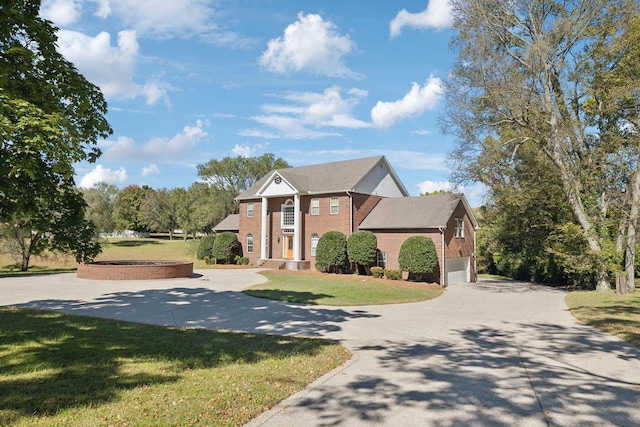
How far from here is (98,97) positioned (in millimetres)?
10703

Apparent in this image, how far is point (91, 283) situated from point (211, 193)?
4220 centimetres

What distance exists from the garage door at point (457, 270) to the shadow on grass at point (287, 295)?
11528mm

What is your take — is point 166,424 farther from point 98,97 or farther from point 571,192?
point 571,192

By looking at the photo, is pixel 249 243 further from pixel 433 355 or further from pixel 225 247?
pixel 433 355

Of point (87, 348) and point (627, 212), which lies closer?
point (87, 348)

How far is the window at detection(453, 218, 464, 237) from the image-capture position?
2742cm

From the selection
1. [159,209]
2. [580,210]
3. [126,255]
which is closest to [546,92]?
[580,210]

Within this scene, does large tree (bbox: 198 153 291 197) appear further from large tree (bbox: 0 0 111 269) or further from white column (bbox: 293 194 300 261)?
large tree (bbox: 0 0 111 269)

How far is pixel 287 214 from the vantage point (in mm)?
34250

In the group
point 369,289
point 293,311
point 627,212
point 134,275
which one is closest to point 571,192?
point 627,212

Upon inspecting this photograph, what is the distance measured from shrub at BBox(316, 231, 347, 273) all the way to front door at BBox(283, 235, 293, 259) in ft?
15.3

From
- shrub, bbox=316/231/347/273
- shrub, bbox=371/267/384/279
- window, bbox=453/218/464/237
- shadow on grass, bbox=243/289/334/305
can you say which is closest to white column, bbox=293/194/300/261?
shrub, bbox=316/231/347/273

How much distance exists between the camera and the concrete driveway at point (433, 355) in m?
5.57

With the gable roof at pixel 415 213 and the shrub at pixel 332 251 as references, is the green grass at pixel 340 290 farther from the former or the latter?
the gable roof at pixel 415 213
